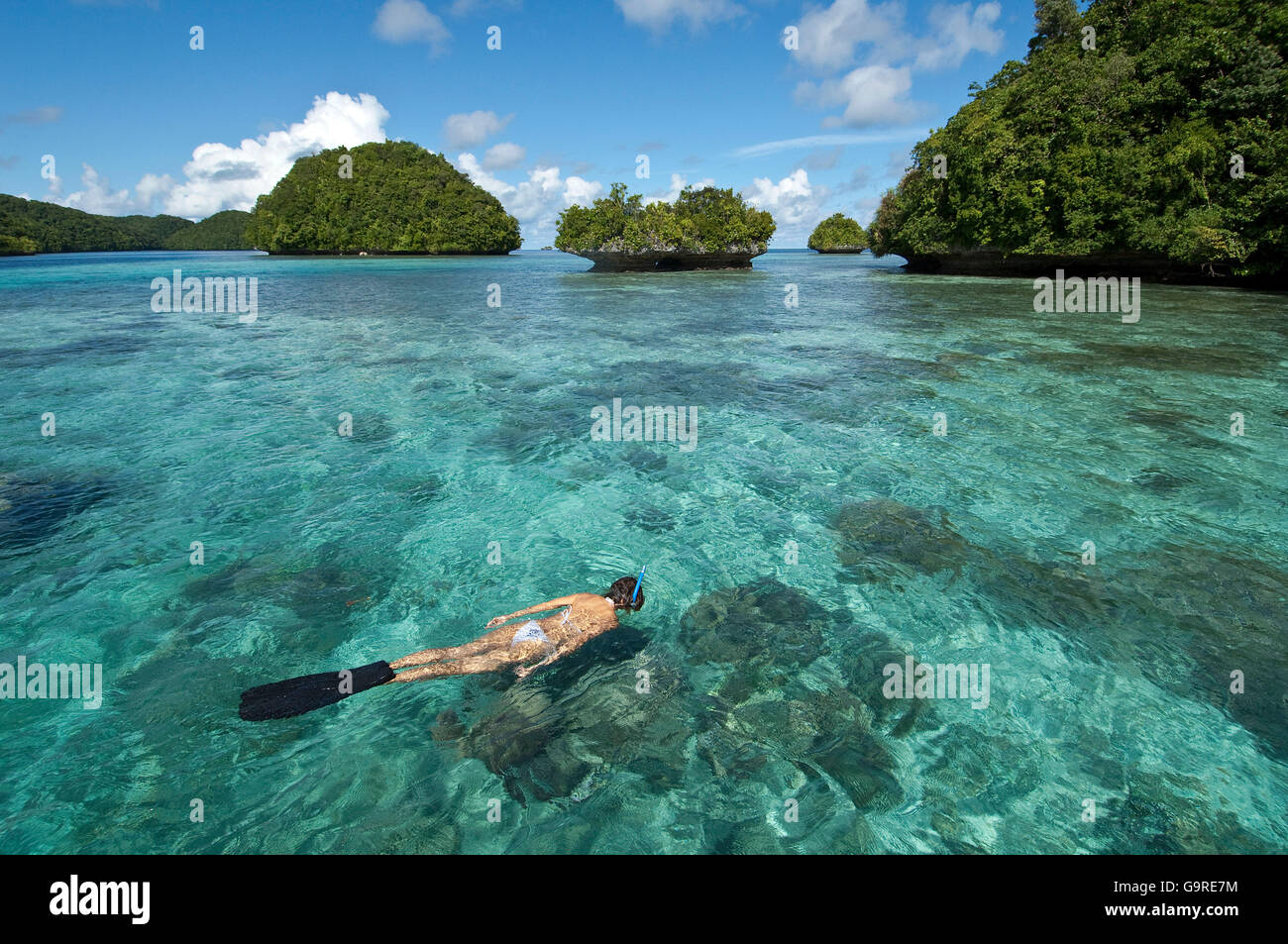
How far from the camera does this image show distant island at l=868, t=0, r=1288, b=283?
3403 centimetres

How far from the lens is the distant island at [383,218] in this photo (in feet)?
437

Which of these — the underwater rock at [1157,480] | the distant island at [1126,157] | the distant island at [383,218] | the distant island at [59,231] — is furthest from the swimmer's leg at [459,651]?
the distant island at [59,231]

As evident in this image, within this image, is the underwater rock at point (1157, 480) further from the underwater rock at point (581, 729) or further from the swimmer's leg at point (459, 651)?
the swimmer's leg at point (459, 651)

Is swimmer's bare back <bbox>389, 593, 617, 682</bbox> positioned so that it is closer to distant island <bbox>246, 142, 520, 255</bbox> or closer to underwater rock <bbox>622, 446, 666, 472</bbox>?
underwater rock <bbox>622, 446, 666, 472</bbox>

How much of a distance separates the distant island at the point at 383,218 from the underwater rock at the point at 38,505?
137534mm

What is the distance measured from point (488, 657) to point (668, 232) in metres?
76.8

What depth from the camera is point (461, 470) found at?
1055 cm

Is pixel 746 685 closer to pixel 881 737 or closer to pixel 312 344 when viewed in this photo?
pixel 881 737

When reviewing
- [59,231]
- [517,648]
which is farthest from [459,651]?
[59,231]

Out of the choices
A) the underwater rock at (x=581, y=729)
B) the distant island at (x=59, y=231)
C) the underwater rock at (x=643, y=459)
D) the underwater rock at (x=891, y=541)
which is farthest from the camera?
the distant island at (x=59, y=231)

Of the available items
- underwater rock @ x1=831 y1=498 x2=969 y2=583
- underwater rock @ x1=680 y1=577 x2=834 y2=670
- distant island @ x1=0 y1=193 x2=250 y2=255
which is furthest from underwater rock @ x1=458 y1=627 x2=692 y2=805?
distant island @ x1=0 y1=193 x2=250 y2=255

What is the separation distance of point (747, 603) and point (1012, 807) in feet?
9.83

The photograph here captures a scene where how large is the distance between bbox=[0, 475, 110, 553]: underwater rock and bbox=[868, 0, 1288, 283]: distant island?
49.6 m
